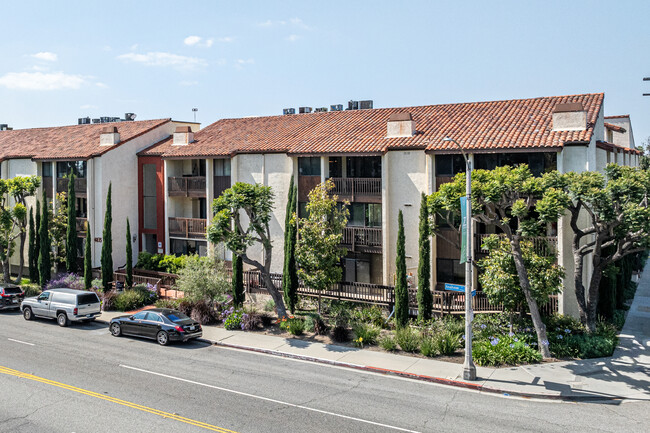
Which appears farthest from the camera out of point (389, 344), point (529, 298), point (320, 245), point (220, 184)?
point (220, 184)

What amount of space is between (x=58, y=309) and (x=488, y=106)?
78.6ft

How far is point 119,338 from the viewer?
24.1m

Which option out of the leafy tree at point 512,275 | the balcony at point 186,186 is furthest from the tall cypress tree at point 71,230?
the leafy tree at point 512,275

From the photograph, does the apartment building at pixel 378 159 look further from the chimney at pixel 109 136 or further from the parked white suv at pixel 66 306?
the parked white suv at pixel 66 306

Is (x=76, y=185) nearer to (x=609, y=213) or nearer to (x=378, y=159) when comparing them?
(x=378, y=159)

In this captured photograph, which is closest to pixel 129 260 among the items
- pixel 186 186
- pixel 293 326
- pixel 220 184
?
pixel 186 186

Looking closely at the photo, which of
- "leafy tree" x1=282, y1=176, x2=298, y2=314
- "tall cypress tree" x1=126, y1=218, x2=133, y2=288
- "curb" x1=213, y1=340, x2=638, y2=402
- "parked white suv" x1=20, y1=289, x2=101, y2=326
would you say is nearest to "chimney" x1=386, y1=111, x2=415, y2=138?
"leafy tree" x1=282, y1=176, x2=298, y2=314

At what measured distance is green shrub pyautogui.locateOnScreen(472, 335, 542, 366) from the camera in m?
19.5

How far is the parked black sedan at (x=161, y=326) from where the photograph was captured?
2264 centimetres

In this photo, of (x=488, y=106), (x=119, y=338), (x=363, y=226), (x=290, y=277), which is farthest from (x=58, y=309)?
(x=488, y=106)

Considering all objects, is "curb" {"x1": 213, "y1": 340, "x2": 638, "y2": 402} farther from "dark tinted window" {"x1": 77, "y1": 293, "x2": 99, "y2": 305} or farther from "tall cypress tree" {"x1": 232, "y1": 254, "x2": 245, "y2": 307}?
"dark tinted window" {"x1": 77, "y1": 293, "x2": 99, "y2": 305}

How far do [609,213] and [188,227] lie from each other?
75.5 feet

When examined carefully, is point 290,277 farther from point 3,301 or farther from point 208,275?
point 3,301

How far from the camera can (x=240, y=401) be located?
16000 mm
